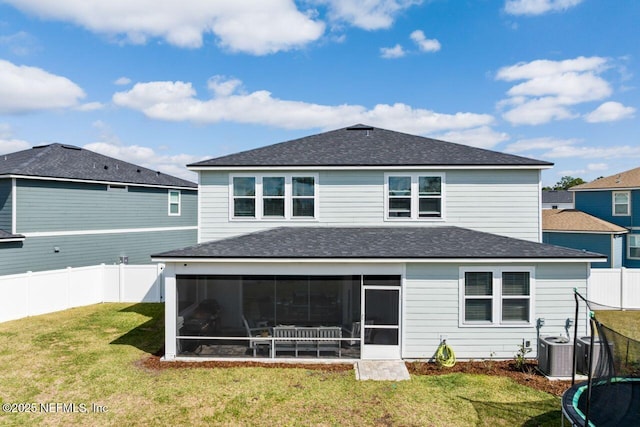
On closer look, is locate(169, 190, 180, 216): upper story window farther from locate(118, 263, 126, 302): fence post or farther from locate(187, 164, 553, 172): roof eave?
locate(187, 164, 553, 172): roof eave

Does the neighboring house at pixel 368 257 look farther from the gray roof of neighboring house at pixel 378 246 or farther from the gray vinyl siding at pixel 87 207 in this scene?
the gray vinyl siding at pixel 87 207

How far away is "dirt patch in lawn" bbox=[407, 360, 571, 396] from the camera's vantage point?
9.10 meters

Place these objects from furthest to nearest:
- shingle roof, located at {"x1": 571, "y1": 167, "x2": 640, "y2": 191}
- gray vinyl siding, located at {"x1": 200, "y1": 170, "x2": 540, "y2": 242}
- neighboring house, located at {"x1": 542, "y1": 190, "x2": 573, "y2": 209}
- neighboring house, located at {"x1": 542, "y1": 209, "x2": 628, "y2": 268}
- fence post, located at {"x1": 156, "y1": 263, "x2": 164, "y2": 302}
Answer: neighboring house, located at {"x1": 542, "y1": 190, "x2": 573, "y2": 209}
shingle roof, located at {"x1": 571, "y1": 167, "x2": 640, "y2": 191}
neighboring house, located at {"x1": 542, "y1": 209, "x2": 628, "y2": 268}
fence post, located at {"x1": 156, "y1": 263, "x2": 164, "y2": 302}
gray vinyl siding, located at {"x1": 200, "y1": 170, "x2": 540, "y2": 242}

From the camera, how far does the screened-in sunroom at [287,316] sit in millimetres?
10789

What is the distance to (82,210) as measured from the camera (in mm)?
18344

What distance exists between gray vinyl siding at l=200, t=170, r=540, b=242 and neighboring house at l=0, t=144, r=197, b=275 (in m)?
8.60

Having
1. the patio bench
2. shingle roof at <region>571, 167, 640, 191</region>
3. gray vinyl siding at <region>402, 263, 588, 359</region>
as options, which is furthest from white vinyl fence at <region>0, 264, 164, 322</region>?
shingle roof at <region>571, 167, 640, 191</region>

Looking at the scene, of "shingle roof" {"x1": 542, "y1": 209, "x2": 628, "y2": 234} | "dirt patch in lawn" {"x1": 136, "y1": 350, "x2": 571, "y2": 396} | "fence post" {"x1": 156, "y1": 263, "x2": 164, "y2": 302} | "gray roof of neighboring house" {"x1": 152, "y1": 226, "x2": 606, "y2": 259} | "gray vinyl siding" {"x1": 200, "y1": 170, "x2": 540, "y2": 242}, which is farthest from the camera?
"shingle roof" {"x1": 542, "y1": 209, "x2": 628, "y2": 234}

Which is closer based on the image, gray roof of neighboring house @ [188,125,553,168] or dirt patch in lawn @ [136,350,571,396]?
dirt patch in lawn @ [136,350,571,396]

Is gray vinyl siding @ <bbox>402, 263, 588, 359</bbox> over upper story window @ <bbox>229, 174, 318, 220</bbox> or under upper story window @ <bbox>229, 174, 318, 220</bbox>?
under

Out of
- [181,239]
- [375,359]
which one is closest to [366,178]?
[375,359]

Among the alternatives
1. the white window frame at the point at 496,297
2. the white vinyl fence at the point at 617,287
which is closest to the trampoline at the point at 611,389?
the white window frame at the point at 496,297

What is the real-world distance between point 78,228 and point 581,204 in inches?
1210

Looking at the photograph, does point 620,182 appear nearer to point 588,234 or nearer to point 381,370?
point 588,234
